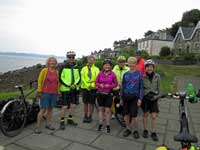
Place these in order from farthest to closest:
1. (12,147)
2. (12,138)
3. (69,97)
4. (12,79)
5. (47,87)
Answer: (12,79) → (69,97) → (47,87) → (12,138) → (12,147)

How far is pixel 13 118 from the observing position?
468 centimetres

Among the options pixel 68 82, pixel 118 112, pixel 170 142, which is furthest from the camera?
pixel 118 112

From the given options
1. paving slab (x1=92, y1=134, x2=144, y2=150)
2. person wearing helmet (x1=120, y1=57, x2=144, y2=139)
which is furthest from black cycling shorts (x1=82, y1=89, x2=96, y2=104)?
paving slab (x1=92, y1=134, x2=144, y2=150)

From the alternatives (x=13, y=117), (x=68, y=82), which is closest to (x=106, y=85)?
(x=68, y=82)

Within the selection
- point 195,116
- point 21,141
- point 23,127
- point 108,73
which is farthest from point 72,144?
point 195,116

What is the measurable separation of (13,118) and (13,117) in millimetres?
21

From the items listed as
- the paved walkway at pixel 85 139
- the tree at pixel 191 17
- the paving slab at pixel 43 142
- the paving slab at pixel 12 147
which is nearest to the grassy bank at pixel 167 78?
the paved walkway at pixel 85 139

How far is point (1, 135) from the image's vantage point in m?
4.66

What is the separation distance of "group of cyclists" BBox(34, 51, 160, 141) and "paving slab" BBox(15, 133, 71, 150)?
0.29m

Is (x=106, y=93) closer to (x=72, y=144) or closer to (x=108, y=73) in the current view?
(x=108, y=73)

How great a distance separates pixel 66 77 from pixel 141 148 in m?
2.24

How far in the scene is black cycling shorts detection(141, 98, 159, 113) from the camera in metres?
4.79

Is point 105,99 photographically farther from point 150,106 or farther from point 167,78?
point 167,78

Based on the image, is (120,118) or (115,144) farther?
(120,118)
